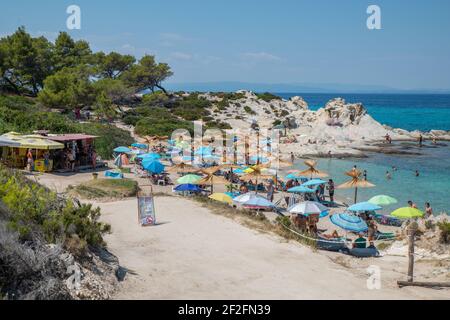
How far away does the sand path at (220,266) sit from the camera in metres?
8.93

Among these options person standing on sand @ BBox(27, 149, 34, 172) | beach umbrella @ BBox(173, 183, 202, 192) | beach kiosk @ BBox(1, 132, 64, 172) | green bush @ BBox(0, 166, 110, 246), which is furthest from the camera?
person standing on sand @ BBox(27, 149, 34, 172)

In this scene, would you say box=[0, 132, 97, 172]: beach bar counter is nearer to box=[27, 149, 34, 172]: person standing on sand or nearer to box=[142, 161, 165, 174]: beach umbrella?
box=[27, 149, 34, 172]: person standing on sand

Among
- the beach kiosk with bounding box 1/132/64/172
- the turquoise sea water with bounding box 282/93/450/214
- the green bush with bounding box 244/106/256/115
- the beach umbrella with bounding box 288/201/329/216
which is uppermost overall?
the green bush with bounding box 244/106/256/115

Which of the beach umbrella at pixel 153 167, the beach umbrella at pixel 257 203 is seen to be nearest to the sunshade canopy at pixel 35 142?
the beach umbrella at pixel 153 167

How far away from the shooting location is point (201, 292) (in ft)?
28.5

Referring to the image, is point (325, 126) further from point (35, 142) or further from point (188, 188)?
point (35, 142)

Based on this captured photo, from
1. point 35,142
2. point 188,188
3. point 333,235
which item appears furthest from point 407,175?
point 35,142

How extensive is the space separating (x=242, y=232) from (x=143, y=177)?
11.8m

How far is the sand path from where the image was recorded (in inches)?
352

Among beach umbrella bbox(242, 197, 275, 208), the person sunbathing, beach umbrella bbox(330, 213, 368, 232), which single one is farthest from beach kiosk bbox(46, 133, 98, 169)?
beach umbrella bbox(330, 213, 368, 232)

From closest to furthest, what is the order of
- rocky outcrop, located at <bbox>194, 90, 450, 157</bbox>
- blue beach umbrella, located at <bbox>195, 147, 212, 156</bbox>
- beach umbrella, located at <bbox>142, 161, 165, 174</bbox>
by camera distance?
→ beach umbrella, located at <bbox>142, 161, 165, 174</bbox> < blue beach umbrella, located at <bbox>195, 147, 212, 156</bbox> < rocky outcrop, located at <bbox>194, 90, 450, 157</bbox>

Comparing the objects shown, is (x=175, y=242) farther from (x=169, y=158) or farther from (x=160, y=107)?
(x=160, y=107)

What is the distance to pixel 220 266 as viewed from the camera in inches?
421

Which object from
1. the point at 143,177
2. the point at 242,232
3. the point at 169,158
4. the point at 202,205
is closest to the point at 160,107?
the point at 169,158
